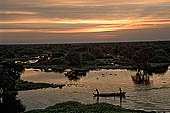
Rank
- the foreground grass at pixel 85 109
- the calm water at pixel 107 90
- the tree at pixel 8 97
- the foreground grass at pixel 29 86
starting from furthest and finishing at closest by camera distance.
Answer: the foreground grass at pixel 29 86
the calm water at pixel 107 90
the tree at pixel 8 97
the foreground grass at pixel 85 109

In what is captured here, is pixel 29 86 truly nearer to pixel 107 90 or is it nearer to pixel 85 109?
pixel 107 90

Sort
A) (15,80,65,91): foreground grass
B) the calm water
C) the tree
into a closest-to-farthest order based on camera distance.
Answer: the tree < the calm water < (15,80,65,91): foreground grass

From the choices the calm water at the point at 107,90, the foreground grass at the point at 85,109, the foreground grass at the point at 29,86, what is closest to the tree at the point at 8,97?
the calm water at the point at 107,90

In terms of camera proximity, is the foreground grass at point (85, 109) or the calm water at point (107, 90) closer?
the foreground grass at point (85, 109)

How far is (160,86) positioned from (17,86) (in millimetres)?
33155

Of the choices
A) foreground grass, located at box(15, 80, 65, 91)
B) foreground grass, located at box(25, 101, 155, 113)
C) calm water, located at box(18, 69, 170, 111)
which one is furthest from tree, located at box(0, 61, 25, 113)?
foreground grass, located at box(25, 101, 155, 113)

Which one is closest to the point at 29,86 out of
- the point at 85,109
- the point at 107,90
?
the point at 107,90

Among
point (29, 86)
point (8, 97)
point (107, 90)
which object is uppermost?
point (29, 86)

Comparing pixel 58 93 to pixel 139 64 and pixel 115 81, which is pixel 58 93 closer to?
pixel 115 81

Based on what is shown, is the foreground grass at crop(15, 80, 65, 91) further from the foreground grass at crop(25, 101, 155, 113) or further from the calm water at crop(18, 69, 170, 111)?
the foreground grass at crop(25, 101, 155, 113)

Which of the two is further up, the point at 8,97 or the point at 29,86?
the point at 29,86

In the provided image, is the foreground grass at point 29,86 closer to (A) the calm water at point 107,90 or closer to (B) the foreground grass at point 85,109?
(A) the calm water at point 107,90

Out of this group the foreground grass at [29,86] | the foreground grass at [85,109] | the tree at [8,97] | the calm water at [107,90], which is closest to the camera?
the foreground grass at [85,109]

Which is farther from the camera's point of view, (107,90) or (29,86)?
(29,86)
